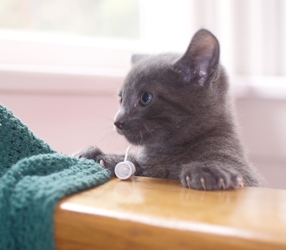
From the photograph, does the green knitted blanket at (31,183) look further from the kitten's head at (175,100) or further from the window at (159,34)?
the window at (159,34)

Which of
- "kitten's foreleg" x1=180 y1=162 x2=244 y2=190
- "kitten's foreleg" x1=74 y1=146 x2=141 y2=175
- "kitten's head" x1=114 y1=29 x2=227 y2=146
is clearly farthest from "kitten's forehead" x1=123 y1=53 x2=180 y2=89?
"kitten's foreleg" x1=180 y1=162 x2=244 y2=190

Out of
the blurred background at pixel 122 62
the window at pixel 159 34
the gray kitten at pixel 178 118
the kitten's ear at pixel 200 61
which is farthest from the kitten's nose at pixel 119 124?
the window at pixel 159 34

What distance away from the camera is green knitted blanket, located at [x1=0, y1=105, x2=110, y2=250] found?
0.52m

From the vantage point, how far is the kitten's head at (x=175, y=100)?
925 mm

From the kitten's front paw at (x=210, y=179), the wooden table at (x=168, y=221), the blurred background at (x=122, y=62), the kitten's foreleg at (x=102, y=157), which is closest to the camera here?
the wooden table at (x=168, y=221)

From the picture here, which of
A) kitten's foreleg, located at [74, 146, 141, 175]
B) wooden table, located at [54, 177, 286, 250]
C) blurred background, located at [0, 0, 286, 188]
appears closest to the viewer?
wooden table, located at [54, 177, 286, 250]

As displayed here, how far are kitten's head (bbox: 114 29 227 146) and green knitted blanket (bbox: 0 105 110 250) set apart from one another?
205 mm

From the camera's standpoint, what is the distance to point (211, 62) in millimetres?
940

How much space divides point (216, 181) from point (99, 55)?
2.87 feet

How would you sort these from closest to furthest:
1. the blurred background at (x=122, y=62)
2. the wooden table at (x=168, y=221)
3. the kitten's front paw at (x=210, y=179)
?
the wooden table at (x=168, y=221)
the kitten's front paw at (x=210, y=179)
the blurred background at (x=122, y=62)

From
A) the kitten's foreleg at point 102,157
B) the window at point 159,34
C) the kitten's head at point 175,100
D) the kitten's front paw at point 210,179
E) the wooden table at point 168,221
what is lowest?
the kitten's foreleg at point 102,157

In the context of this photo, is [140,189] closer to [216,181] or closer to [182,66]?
[216,181]

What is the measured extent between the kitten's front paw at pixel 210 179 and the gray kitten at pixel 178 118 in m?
0.12

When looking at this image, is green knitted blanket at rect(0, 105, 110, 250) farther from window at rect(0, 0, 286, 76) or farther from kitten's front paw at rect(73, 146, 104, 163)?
window at rect(0, 0, 286, 76)
